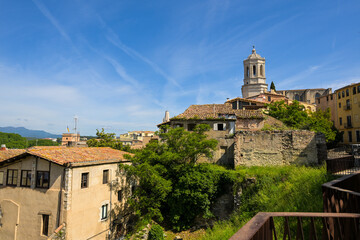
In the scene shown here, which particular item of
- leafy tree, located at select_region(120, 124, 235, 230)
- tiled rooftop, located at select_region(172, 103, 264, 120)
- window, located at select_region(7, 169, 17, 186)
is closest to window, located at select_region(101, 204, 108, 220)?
leafy tree, located at select_region(120, 124, 235, 230)

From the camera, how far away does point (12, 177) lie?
1786 cm

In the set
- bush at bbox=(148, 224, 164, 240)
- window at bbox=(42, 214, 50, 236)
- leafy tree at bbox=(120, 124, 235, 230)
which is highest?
leafy tree at bbox=(120, 124, 235, 230)

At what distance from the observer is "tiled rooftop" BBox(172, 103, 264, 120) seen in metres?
26.6

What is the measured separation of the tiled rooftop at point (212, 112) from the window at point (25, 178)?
15961mm

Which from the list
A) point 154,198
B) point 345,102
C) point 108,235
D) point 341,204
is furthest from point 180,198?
point 345,102

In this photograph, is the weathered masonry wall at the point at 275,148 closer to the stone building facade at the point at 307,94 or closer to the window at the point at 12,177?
the window at the point at 12,177

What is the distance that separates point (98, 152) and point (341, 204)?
20.1 metres

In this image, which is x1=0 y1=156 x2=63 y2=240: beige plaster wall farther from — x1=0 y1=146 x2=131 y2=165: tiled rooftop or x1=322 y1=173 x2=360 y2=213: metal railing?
x1=322 y1=173 x2=360 y2=213: metal railing

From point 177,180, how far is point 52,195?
10.8 meters

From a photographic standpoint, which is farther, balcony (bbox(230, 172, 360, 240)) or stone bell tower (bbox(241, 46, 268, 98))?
stone bell tower (bbox(241, 46, 268, 98))

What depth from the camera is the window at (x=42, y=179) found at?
54.2ft

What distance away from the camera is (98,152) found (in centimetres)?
2094

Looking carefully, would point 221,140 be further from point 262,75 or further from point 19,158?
point 262,75

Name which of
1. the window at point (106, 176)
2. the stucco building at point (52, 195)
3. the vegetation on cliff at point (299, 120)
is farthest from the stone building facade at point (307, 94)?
the stucco building at point (52, 195)
